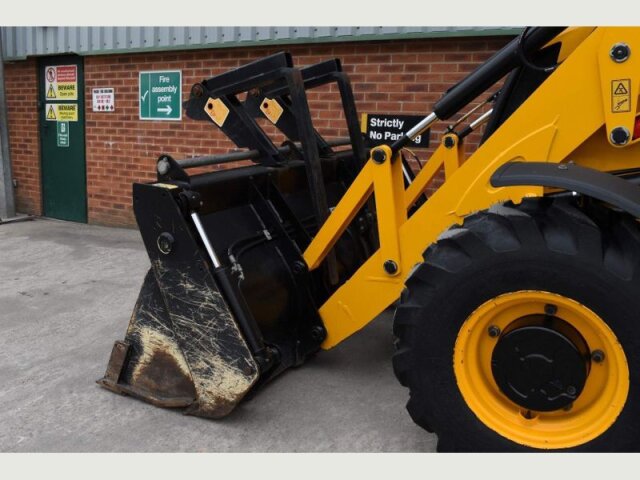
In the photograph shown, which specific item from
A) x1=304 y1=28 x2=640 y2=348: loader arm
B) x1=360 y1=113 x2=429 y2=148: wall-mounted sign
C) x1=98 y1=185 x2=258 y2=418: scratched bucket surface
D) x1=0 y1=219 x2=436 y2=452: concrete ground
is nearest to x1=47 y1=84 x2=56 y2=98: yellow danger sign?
x1=0 y1=219 x2=436 y2=452: concrete ground

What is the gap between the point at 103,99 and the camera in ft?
24.3

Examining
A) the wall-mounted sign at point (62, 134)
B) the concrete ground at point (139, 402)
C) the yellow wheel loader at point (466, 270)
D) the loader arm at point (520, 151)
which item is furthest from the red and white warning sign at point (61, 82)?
the loader arm at point (520, 151)

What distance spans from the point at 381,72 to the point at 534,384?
3.83 m

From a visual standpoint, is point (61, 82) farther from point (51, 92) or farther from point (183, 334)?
point (183, 334)

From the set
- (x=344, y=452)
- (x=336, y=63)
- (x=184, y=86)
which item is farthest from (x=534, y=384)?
A: (x=184, y=86)

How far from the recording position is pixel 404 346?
2.45 metres

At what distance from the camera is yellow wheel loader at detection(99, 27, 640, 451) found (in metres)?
2.23

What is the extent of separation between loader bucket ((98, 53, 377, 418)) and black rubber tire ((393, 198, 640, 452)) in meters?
0.82

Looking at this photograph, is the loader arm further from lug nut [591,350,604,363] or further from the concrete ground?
lug nut [591,350,604,363]

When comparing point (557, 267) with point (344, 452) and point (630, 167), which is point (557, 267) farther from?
point (344, 452)

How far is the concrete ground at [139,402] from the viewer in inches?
110

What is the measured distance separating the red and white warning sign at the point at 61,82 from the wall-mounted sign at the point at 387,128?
13.0 feet

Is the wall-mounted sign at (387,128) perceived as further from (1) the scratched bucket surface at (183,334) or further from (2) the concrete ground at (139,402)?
(1) the scratched bucket surface at (183,334)

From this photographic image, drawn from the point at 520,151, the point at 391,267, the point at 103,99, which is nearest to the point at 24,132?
the point at 103,99
